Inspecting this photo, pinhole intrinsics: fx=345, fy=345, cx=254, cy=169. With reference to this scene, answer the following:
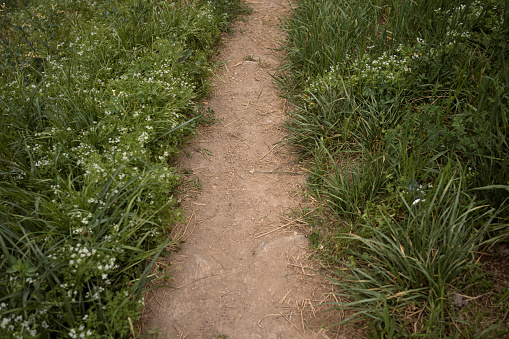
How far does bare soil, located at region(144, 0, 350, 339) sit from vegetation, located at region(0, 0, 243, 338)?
8.9 inches

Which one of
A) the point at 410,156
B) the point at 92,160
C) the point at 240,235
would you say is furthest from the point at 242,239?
the point at 410,156

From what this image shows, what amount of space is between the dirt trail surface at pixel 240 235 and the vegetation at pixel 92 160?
242 millimetres

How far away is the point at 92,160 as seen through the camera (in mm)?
2869

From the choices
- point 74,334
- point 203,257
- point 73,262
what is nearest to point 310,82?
point 203,257

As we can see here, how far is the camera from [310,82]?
410 centimetres

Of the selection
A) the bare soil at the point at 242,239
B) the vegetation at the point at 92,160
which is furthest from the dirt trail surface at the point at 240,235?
the vegetation at the point at 92,160

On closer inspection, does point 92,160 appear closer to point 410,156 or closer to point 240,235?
point 240,235

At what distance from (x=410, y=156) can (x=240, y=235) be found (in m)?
1.60

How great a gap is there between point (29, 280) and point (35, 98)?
1992 millimetres

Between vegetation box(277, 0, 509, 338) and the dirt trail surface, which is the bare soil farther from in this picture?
vegetation box(277, 0, 509, 338)

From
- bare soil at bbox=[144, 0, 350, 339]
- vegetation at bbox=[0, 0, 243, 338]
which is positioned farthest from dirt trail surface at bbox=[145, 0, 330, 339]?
vegetation at bbox=[0, 0, 243, 338]

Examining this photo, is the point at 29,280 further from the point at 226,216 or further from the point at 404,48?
the point at 404,48

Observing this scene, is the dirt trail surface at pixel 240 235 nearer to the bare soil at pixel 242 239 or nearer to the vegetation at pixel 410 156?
the bare soil at pixel 242 239

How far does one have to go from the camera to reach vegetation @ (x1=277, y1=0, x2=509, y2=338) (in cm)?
233
